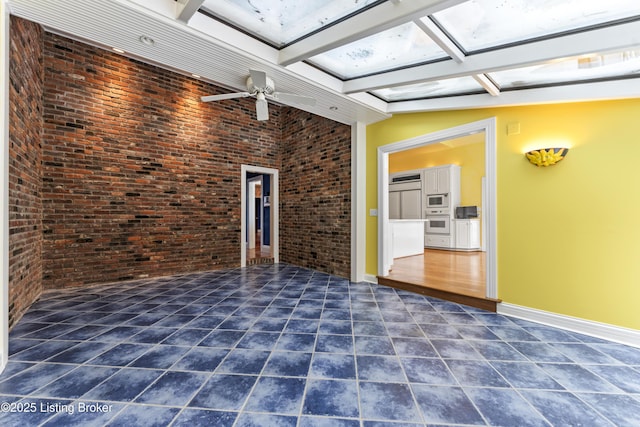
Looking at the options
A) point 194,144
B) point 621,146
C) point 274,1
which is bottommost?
point 621,146

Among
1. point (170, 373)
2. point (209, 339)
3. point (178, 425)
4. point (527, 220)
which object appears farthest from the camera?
point (527, 220)

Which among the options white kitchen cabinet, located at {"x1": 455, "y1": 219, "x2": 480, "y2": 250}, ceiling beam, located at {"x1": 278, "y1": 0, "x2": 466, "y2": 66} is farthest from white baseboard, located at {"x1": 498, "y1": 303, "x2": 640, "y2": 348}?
white kitchen cabinet, located at {"x1": 455, "y1": 219, "x2": 480, "y2": 250}

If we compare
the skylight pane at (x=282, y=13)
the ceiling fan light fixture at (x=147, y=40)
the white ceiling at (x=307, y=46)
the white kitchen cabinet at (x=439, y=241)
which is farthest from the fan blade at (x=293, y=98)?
the white kitchen cabinet at (x=439, y=241)

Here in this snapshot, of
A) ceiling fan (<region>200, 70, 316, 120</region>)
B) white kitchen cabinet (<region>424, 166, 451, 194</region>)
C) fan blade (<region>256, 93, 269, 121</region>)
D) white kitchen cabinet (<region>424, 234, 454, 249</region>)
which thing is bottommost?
white kitchen cabinet (<region>424, 234, 454, 249</region>)

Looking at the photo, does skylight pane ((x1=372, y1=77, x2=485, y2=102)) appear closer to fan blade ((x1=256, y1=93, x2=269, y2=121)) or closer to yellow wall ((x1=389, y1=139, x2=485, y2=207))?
fan blade ((x1=256, y1=93, x2=269, y2=121))

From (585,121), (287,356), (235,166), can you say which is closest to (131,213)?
(235,166)

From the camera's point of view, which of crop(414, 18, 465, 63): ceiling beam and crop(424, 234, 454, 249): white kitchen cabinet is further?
crop(424, 234, 454, 249): white kitchen cabinet

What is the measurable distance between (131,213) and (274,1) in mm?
3706

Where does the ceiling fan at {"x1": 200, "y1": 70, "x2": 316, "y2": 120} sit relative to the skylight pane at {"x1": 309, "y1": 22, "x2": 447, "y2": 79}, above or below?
below

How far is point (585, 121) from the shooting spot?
2400mm

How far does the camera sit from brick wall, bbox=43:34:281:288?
352cm

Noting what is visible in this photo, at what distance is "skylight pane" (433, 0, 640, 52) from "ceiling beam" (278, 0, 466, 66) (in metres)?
0.25

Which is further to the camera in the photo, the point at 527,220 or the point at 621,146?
the point at 527,220

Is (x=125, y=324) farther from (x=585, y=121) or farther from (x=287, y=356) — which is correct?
(x=585, y=121)
